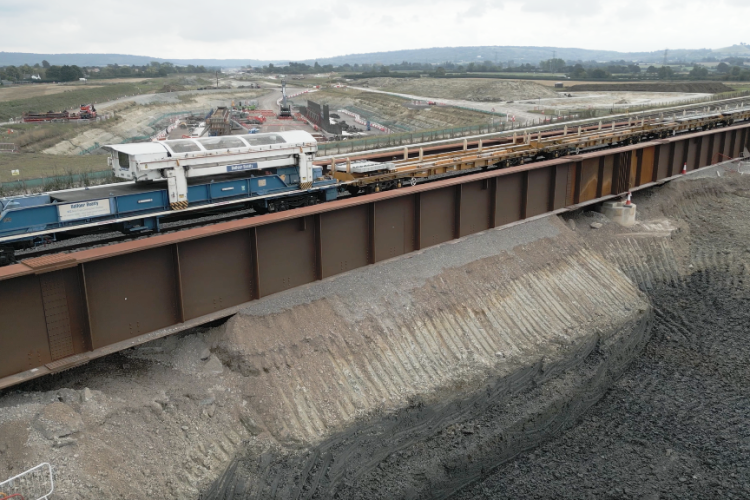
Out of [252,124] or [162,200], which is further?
[252,124]

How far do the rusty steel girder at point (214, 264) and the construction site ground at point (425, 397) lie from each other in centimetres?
67

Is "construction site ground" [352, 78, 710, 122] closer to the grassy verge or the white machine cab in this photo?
the white machine cab

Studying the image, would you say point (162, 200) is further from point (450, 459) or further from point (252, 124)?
point (252, 124)

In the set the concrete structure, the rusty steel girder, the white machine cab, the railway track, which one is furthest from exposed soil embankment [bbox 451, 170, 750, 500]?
the white machine cab

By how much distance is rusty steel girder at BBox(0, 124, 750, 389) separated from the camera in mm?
12055

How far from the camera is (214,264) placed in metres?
15.0

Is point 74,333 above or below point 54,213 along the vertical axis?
below

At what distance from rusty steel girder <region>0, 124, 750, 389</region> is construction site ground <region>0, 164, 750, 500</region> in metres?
0.67

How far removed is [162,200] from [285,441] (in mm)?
7800

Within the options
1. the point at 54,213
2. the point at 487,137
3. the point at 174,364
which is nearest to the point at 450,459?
the point at 174,364

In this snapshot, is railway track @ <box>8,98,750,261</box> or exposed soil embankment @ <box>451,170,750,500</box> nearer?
exposed soil embankment @ <box>451,170,750,500</box>

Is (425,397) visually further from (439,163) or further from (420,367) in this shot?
(439,163)

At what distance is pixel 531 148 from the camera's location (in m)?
26.8

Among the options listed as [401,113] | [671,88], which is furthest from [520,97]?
[401,113]
